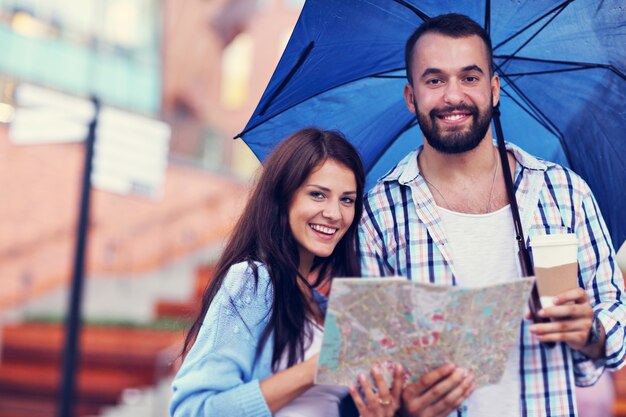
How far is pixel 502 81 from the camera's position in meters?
2.13

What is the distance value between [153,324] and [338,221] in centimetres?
886

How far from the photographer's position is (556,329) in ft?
5.68

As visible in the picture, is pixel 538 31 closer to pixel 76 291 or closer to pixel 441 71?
pixel 441 71

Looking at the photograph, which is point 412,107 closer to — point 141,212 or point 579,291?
point 579,291

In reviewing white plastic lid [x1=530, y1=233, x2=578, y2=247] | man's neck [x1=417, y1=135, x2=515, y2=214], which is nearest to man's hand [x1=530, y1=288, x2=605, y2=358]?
white plastic lid [x1=530, y1=233, x2=578, y2=247]

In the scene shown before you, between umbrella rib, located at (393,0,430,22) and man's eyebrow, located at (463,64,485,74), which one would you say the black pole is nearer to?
umbrella rib, located at (393,0,430,22)

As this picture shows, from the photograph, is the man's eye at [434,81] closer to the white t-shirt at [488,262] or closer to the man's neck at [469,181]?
the man's neck at [469,181]

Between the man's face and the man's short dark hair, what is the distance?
16 mm

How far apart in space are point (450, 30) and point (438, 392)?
0.84 meters

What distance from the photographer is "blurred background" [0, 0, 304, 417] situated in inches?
321

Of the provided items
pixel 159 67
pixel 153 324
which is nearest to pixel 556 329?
pixel 153 324

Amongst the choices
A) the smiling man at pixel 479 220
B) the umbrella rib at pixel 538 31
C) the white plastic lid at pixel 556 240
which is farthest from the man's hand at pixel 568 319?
the umbrella rib at pixel 538 31

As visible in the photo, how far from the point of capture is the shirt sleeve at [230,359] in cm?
166

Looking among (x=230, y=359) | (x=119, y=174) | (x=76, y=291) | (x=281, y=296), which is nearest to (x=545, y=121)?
(x=281, y=296)
